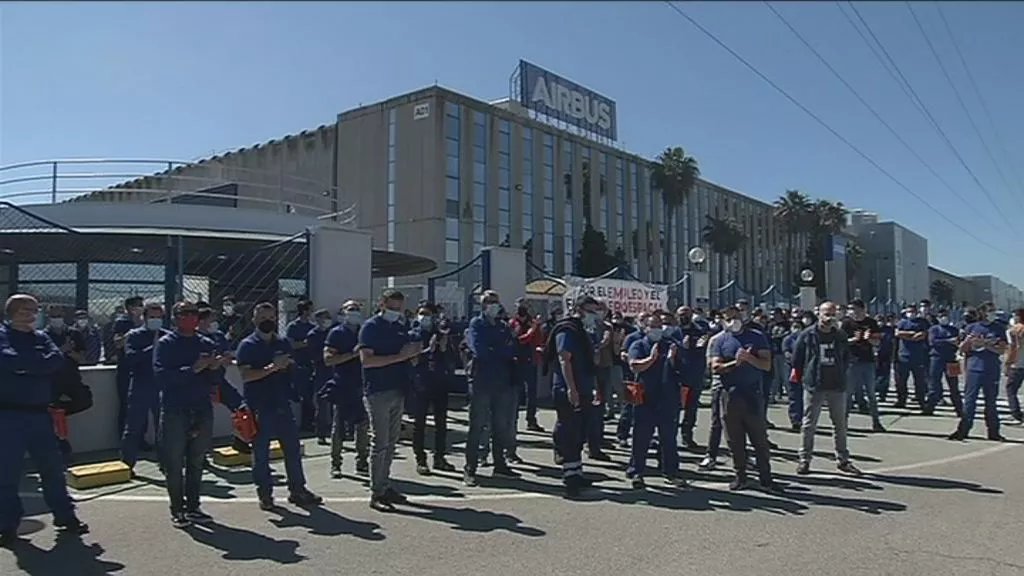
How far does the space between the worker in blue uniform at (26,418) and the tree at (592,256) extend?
54.6m

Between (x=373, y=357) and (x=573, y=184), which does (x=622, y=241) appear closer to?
(x=573, y=184)

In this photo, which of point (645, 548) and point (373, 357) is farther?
point (373, 357)

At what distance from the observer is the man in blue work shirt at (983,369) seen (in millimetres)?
11164

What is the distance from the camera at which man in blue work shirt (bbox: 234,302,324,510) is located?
7.38m

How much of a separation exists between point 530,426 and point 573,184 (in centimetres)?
5127

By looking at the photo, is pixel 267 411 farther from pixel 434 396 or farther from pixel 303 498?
pixel 434 396

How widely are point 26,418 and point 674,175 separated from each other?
66.4m

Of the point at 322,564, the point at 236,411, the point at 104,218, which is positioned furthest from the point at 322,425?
the point at 104,218

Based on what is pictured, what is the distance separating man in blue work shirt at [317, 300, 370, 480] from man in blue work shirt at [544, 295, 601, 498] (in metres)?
2.28

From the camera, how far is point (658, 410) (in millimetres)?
8320

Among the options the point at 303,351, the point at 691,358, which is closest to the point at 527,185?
the point at 303,351

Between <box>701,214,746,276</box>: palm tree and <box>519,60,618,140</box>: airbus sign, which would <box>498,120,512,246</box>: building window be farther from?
<box>701,214,746,276</box>: palm tree

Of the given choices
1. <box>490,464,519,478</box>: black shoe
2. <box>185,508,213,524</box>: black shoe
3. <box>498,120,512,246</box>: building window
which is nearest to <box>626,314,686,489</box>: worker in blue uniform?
<box>490,464,519,478</box>: black shoe

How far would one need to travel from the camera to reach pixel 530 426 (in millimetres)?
12688
